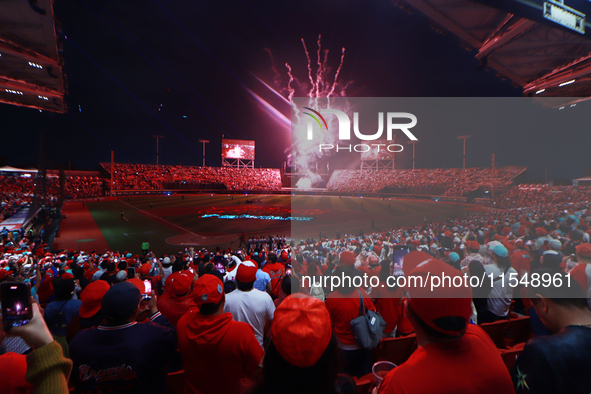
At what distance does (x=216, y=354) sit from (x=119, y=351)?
2.56 feet

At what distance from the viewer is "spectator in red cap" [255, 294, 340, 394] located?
3.65 feet

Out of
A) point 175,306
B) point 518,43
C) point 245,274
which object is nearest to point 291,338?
point 245,274

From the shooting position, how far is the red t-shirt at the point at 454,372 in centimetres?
133

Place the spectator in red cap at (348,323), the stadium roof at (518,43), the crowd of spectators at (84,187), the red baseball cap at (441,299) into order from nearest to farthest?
the red baseball cap at (441,299) → the spectator in red cap at (348,323) → the stadium roof at (518,43) → the crowd of spectators at (84,187)

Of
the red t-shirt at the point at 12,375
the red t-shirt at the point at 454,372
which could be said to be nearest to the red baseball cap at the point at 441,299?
the red t-shirt at the point at 454,372

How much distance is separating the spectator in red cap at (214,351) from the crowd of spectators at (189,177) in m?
65.0

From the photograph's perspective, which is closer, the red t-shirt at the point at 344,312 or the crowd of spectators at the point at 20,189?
the red t-shirt at the point at 344,312

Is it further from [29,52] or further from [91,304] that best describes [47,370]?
[29,52]

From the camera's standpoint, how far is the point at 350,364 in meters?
3.28

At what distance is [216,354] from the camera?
228 centimetres

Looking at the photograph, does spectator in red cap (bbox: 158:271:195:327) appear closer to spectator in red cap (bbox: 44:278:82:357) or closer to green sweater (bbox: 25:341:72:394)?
spectator in red cap (bbox: 44:278:82:357)

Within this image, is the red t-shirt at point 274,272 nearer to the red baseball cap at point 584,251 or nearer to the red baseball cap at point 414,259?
the red baseball cap at point 414,259

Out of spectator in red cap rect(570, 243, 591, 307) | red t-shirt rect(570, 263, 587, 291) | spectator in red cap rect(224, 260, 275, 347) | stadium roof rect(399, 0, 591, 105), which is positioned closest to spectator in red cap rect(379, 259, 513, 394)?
spectator in red cap rect(224, 260, 275, 347)

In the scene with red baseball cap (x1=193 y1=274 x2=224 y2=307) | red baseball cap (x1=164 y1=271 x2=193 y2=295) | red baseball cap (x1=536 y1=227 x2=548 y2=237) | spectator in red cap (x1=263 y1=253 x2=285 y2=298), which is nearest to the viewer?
red baseball cap (x1=193 y1=274 x2=224 y2=307)
